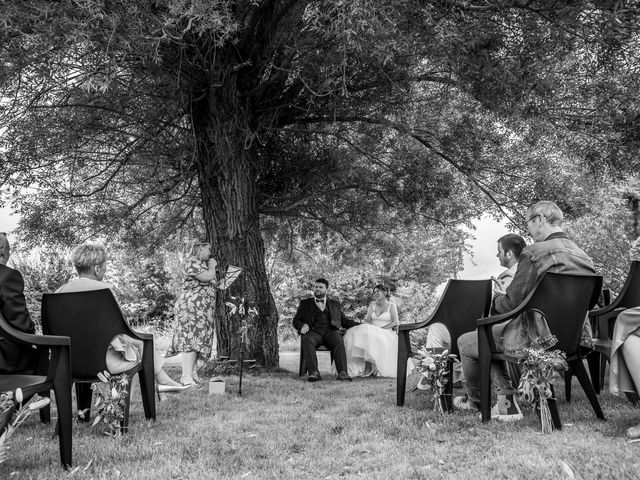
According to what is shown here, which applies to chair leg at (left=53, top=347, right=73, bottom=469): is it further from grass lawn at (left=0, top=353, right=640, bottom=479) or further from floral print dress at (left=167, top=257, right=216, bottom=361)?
floral print dress at (left=167, top=257, right=216, bottom=361)

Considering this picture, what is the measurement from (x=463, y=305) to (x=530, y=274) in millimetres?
1137

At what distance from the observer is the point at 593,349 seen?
4.52 meters

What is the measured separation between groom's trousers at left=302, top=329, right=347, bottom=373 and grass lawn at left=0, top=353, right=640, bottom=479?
257cm

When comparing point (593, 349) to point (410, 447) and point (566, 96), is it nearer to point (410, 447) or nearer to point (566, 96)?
point (410, 447)

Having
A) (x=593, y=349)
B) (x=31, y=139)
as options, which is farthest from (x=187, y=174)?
(x=593, y=349)

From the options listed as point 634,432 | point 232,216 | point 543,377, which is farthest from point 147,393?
point 232,216

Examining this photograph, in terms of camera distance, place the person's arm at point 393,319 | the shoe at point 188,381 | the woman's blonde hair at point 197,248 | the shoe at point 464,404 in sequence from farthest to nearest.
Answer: the person's arm at point 393,319, the woman's blonde hair at point 197,248, the shoe at point 188,381, the shoe at point 464,404

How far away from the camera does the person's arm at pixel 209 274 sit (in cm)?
703

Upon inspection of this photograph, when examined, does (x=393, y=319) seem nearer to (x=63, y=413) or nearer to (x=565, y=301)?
(x=565, y=301)

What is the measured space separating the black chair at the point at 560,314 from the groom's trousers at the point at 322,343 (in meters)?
3.81

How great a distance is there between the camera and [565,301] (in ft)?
12.7

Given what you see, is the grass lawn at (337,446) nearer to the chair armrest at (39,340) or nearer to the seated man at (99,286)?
the seated man at (99,286)

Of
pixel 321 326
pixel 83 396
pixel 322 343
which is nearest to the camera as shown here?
pixel 83 396

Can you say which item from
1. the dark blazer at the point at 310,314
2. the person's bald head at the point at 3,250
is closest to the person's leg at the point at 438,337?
the dark blazer at the point at 310,314
